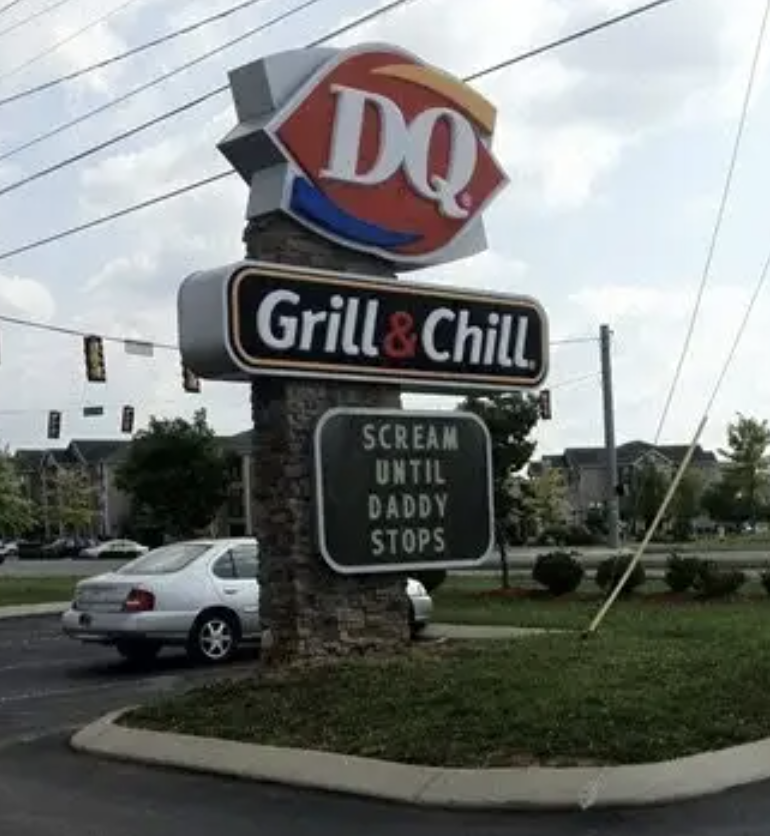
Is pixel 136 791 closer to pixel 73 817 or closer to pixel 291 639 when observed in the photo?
pixel 73 817

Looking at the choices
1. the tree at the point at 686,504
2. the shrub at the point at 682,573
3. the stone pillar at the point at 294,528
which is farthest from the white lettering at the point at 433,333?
the tree at the point at 686,504

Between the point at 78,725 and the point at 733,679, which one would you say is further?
the point at 78,725

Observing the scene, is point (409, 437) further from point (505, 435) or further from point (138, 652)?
point (505, 435)

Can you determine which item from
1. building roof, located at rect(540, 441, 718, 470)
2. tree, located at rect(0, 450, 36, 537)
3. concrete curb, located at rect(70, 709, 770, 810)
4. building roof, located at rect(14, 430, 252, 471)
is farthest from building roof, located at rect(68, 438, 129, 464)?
concrete curb, located at rect(70, 709, 770, 810)

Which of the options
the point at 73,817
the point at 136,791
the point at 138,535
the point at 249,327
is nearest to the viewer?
the point at 73,817

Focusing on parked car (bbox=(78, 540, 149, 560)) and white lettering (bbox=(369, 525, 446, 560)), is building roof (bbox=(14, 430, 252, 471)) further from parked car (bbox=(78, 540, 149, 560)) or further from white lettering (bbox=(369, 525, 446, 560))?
white lettering (bbox=(369, 525, 446, 560))

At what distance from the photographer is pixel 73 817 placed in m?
7.98

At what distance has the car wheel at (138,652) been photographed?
54.2 ft

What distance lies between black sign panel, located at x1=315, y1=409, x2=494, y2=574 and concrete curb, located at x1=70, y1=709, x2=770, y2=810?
3.13 metres

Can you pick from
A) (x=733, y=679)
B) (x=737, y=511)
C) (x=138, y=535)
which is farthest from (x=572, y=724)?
(x=737, y=511)

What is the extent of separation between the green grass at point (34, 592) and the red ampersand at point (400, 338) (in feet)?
63.1

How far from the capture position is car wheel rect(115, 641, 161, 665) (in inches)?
651

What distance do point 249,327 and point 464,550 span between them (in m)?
3.25

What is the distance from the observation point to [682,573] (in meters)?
22.7
